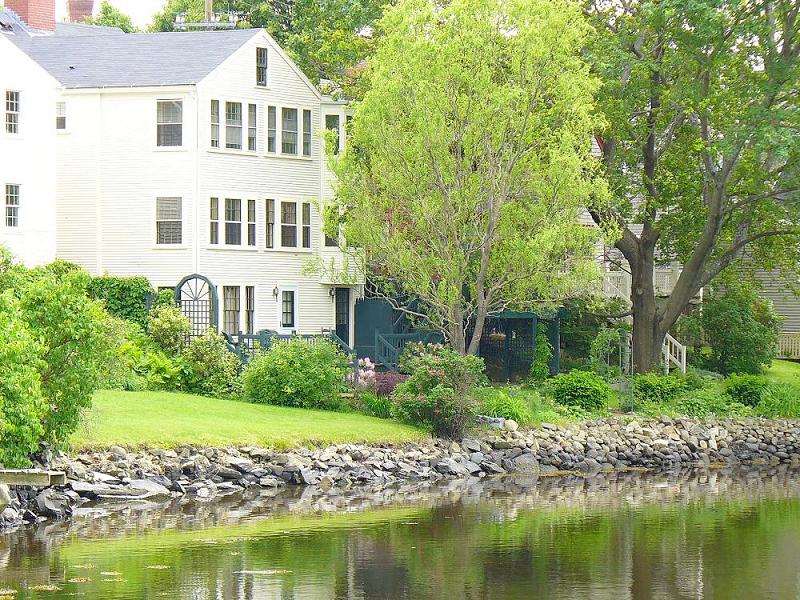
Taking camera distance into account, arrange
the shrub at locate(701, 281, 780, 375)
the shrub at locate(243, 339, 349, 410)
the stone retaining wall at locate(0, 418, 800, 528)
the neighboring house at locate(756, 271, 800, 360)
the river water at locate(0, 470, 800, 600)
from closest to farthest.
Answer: the river water at locate(0, 470, 800, 600)
the stone retaining wall at locate(0, 418, 800, 528)
the shrub at locate(243, 339, 349, 410)
the shrub at locate(701, 281, 780, 375)
the neighboring house at locate(756, 271, 800, 360)

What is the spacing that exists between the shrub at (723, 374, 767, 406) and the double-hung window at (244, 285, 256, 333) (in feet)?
49.6

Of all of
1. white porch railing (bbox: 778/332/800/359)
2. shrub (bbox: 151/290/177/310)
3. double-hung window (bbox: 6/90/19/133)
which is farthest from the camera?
white porch railing (bbox: 778/332/800/359)

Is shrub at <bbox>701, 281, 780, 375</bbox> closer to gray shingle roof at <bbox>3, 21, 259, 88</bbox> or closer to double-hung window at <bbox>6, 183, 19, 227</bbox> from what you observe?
gray shingle roof at <bbox>3, 21, 259, 88</bbox>

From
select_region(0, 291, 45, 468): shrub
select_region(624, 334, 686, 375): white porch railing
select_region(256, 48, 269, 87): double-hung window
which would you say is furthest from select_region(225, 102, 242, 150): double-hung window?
select_region(0, 291, 45, 468): shrub

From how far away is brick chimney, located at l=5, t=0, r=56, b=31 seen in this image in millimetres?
59406

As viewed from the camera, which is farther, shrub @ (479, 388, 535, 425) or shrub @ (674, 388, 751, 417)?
shrub @ (674, 388, 751, 417)

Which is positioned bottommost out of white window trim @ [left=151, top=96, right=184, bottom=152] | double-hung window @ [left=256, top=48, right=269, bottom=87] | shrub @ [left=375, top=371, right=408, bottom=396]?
shrub @ [left=375, top=371, right=408, bottom=396]

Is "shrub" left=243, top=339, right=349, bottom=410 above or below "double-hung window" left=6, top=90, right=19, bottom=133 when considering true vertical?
below

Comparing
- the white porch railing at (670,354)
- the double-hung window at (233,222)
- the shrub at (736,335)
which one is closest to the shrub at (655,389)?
the white porch railing at (670,354)

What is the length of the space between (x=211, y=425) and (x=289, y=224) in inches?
664

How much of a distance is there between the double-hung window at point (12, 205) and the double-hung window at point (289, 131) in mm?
8870

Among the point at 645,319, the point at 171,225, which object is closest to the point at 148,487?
the point at 171,225

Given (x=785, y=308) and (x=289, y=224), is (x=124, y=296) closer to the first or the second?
(x=289, y=224)

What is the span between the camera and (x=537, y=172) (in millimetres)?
39219
